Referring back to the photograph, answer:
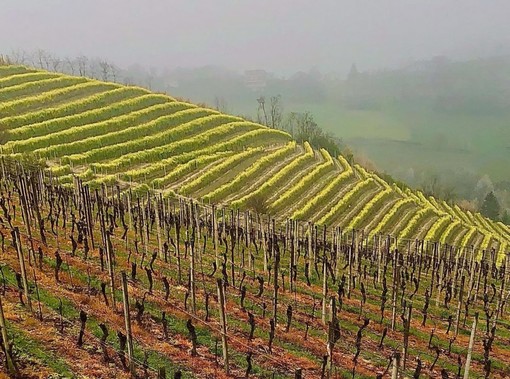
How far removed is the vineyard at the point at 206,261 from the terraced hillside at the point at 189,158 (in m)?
0.25

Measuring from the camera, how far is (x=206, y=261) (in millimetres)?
20141

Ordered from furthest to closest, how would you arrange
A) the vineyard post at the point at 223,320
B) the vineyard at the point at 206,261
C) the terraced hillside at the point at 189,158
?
the terraced hillside at the point at 189,158, the vineyard at the point at 206,261, the vineyard post at the point at 223,320

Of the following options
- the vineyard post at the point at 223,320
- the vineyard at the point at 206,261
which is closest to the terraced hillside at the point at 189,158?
the vineyard at the point at 206,261

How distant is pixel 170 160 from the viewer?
47.1 metres

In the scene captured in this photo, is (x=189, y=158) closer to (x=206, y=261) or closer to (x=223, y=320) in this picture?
(x=206, y=261)

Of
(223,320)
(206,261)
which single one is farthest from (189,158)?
(223,320)

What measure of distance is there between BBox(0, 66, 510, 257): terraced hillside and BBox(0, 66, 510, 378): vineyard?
25cm

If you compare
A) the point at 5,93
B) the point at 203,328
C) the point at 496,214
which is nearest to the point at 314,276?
the point at 203,328

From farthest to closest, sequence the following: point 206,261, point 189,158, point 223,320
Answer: point 189,158 < point 206,261 < point 223,320

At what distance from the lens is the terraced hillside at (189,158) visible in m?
41.9

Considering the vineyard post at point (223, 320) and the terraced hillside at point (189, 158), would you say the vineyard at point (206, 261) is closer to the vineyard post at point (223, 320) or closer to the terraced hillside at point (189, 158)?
the vineyard post at point (223, 320)

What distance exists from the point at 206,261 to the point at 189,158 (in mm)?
30372

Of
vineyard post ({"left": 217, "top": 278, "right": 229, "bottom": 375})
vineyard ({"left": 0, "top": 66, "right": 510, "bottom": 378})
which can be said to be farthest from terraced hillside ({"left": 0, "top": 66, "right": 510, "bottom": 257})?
vineyard post ({"left": 217, "top": 278, "right": 229, "bottom": 375})

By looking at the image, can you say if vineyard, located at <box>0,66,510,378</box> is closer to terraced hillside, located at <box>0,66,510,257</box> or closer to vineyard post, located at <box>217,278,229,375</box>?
vineyard post, located at <box>217,278,229,375</box>
